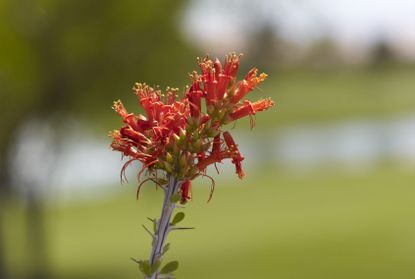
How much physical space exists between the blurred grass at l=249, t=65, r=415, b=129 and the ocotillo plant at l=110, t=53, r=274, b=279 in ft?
265

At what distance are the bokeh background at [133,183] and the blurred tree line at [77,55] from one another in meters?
0.03

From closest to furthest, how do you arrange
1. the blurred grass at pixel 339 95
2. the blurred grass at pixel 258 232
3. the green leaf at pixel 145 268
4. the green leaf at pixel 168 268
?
the green leaf at pixel 145 268 → the green leaf at pixel 168 268 → the blurred grass at pixel 258 232 → the blurred grass at pixel 339 95

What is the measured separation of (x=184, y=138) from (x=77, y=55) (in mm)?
19706

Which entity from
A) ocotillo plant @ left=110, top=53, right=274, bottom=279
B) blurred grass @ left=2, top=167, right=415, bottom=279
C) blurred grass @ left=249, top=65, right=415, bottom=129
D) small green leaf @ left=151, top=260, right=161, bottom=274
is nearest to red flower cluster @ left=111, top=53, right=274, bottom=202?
ocotillo plant @ left=110, top=53, right=274, bottom=279

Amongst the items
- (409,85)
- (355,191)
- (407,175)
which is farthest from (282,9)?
(409,85)

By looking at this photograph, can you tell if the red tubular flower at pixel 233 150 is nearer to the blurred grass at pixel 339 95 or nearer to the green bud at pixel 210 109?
the green bud at pixel 210 109

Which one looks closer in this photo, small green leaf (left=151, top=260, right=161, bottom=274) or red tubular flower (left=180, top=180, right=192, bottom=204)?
small green leaf (left=151, top=260, right=161, bottom=274)

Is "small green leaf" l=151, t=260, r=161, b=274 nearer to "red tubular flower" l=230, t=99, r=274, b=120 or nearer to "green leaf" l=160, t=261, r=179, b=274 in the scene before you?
"green leaf" l=160, t=261, r=179, b=274

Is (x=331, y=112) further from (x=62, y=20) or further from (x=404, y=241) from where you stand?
(x=62, y=20)

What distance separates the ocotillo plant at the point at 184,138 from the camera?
3.33m

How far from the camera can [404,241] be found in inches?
1244

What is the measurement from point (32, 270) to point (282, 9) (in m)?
11.5

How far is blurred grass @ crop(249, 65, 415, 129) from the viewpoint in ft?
296

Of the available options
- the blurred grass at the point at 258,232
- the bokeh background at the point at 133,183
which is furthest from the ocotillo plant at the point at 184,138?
the blurred grass at the point at 258,232
